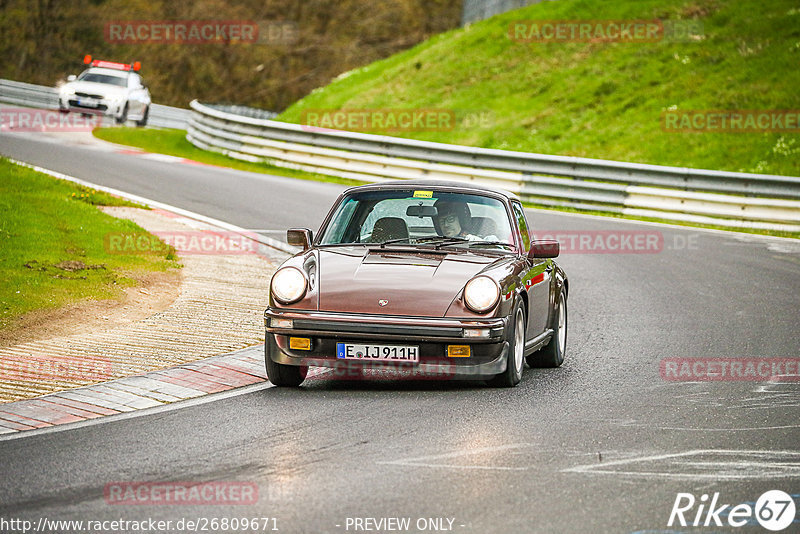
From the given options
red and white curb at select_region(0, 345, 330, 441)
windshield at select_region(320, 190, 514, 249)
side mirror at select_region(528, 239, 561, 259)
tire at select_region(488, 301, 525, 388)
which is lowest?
red and white curb at select_region(0, 345, 330, 441)

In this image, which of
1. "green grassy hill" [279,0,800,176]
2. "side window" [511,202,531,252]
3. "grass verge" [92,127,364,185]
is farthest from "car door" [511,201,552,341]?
"green grassy hill" [279,0,800,176]

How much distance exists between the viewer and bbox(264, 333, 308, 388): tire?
8.07 metres

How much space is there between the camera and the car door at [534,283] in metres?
8.80

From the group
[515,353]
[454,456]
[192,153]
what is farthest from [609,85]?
[454,456]

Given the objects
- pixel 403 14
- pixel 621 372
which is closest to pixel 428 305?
pixel 621 372

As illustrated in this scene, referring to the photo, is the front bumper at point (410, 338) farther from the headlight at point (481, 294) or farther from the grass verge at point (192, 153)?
the grass verge at point (192, 153)

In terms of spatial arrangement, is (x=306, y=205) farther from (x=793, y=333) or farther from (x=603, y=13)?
(x=603, y=13)

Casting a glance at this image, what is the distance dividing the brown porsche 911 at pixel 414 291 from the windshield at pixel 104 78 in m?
26.5

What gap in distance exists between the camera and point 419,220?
9172mm

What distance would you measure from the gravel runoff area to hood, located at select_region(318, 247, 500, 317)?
1.43 meters

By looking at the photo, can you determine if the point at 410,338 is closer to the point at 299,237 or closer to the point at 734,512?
the point at 299,237

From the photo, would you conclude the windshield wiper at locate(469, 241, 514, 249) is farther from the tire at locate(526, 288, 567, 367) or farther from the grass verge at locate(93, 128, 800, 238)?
the grass verge at locate(93, 128, 800, 238)

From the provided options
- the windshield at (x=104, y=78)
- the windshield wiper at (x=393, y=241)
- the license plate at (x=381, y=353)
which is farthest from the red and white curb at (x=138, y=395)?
the windshield at (x=104, y=78)

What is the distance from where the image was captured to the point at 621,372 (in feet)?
29.6
